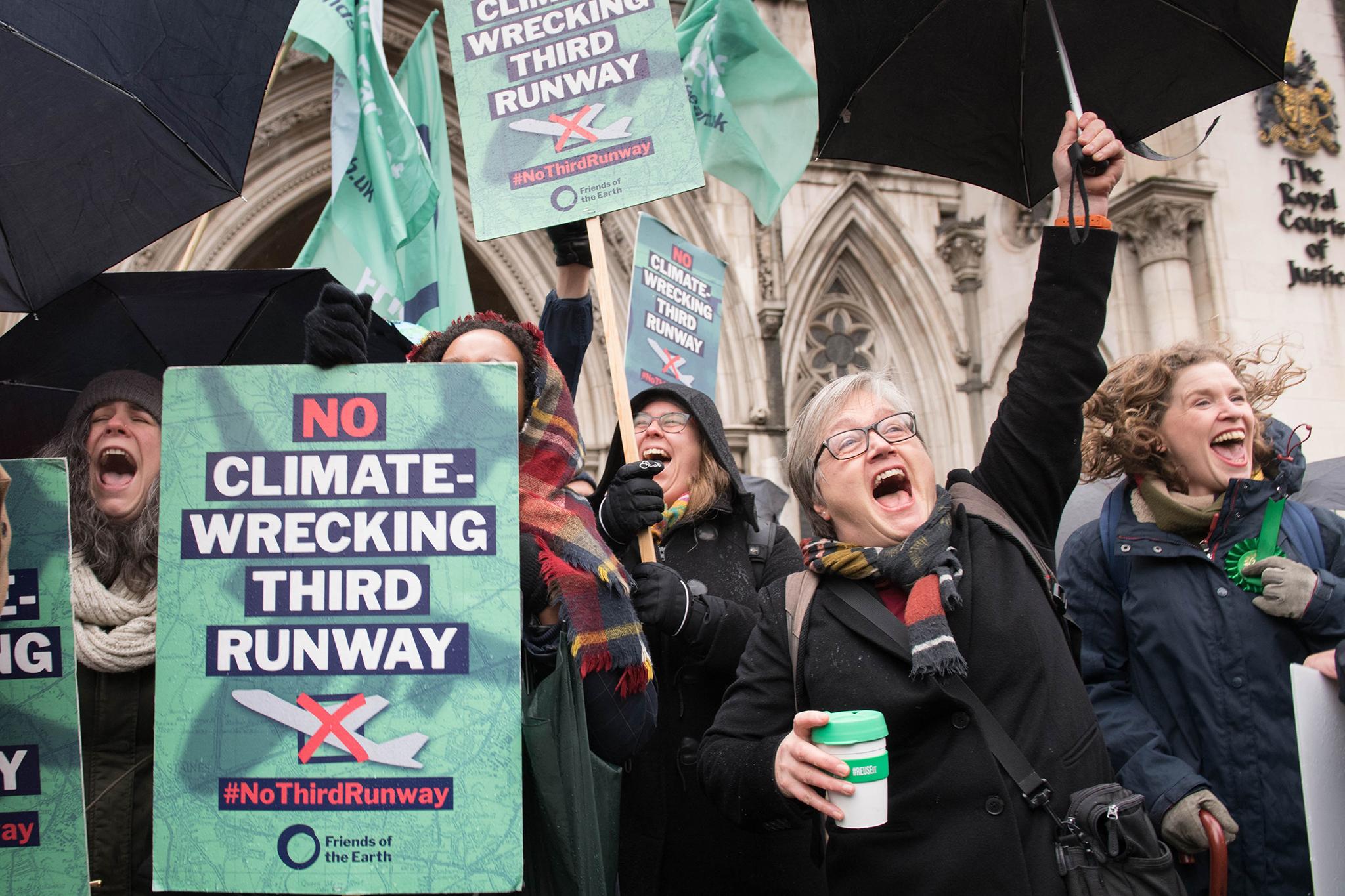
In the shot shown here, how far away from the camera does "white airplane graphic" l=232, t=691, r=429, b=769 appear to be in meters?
1.53

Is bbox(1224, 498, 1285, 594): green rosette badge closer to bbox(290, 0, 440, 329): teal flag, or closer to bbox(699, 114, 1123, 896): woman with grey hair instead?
bbox(699, 114, 1123, 896): woman with grey hair

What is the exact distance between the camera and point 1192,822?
77.5 inches

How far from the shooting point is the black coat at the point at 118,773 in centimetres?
178

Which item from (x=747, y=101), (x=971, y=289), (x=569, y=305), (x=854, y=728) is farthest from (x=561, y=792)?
(x=971, y=289)

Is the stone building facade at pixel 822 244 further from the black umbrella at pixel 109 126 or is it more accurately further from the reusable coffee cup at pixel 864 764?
the reusable coffee cup at pixel 864 764

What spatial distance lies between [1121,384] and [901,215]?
298 inches

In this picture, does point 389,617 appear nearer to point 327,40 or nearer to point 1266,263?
point 327,40

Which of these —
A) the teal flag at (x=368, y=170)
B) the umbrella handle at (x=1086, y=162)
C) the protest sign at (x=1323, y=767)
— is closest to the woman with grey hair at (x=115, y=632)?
the umbrella handle at (x=1086, y=162)

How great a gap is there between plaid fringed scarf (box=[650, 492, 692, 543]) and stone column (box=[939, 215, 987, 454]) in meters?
7.57

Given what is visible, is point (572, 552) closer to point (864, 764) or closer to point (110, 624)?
point (864, 764)

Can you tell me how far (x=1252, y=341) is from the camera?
27.6ft

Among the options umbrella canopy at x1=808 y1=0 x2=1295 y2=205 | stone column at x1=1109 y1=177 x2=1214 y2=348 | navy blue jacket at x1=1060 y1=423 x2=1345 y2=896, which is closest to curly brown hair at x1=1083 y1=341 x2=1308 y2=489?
navy blue jacket at x1=1060 y1=423 x2=1345 y2=896

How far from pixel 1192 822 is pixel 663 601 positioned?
1069 mm

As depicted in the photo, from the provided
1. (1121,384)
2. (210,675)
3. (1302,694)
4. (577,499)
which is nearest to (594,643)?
(577,499)
